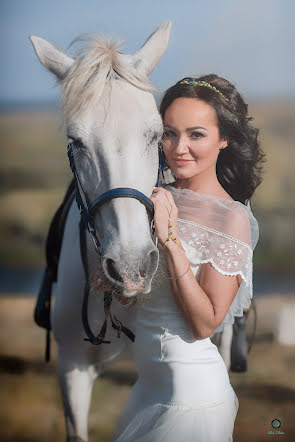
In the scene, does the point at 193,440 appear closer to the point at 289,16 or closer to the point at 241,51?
the point at 241,51

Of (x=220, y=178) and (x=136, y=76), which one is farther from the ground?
(x=136, y=76)

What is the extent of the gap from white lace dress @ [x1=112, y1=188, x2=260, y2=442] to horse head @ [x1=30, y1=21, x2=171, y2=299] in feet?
0.56

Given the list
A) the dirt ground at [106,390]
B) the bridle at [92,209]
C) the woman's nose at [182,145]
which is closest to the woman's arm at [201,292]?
the bridle at [92,209]

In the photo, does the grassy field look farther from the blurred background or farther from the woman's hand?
the woman's hand

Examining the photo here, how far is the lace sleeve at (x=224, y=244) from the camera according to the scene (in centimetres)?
136

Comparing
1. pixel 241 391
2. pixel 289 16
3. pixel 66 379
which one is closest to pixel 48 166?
pixel 66 379

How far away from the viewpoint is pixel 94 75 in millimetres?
1297

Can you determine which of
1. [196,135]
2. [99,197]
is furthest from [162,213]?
[196,135]

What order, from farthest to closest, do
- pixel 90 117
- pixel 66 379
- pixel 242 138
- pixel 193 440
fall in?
pixel 66 379, pixel 242 138, pixel 193 440, pixel 90 117

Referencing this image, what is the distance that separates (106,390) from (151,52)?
51.5 inches

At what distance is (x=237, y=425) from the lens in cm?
191

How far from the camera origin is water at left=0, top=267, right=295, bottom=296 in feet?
6.38

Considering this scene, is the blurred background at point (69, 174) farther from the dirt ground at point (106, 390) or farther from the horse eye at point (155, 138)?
the horse eye at point (155, 138)

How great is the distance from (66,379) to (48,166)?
0.82 metres
